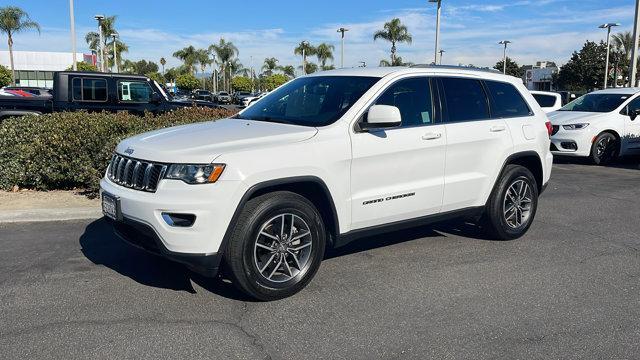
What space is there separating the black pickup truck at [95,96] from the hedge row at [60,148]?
9.34 feet

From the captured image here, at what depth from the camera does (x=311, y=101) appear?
5.09 m

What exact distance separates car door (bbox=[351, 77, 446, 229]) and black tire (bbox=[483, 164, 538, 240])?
874mm

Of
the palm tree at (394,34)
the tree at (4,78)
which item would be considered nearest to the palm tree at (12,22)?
the tree at (4,78)

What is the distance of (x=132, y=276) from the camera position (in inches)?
187

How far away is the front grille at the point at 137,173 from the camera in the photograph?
397 centimetres

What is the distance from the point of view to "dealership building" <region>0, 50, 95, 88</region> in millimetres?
71688

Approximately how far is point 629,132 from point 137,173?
456 inches

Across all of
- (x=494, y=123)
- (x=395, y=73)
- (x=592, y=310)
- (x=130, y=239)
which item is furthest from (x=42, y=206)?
(x=592, y=310)

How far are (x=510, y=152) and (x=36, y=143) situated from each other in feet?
20.4

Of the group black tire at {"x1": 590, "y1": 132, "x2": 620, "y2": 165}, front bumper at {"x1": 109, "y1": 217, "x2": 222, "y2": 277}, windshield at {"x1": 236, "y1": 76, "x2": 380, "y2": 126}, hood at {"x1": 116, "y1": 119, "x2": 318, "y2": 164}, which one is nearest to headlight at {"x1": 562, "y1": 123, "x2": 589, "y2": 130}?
black tire at {"x1": 590, "y1": 132, "x2": 620, "y2": 165}

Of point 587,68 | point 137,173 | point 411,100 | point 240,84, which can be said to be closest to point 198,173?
point 137,173

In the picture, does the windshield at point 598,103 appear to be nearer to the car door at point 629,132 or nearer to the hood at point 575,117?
the car door at point 629,132

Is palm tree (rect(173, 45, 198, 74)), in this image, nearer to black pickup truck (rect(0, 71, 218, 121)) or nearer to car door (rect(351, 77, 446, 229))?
black pickup truck (rect(0, 71, 218, 121))

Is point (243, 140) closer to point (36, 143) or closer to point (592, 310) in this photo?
point (592, 310)
